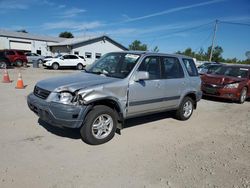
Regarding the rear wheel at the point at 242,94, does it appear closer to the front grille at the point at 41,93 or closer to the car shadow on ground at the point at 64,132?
the car shadow on ground at the point at 64,132

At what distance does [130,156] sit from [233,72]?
823 cm

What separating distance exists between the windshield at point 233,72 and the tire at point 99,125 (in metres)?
7.70

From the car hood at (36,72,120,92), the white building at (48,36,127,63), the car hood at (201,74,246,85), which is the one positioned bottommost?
the car hood at (201,74,246,85)

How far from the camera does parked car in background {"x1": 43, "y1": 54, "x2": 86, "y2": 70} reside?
23562 mm

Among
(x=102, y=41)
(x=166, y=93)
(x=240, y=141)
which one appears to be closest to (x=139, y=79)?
(x=166, y=93)

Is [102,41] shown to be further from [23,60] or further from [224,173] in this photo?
[224,173]

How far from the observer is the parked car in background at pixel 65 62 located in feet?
77.3

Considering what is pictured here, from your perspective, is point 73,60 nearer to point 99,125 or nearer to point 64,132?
point 64,132

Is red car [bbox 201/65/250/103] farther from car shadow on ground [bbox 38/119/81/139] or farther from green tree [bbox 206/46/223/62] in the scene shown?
green tree [bbox 206/46/223/62]

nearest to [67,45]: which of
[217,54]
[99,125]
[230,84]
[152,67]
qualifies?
[230,84]

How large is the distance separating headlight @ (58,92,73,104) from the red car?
7.30 meters

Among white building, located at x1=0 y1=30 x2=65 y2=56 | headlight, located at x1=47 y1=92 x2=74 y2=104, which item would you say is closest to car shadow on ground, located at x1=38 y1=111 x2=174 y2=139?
headlight, located at x1=47 y1=92 x2=74 y2=104

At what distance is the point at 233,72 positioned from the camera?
33.0 feet

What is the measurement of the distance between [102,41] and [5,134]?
31.9 metres
